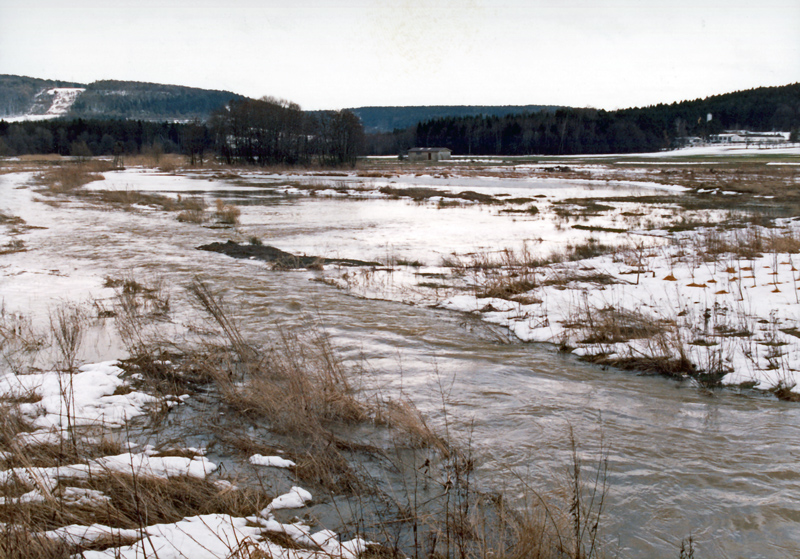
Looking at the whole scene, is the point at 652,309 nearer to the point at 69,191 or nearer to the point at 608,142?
the point at 69,191

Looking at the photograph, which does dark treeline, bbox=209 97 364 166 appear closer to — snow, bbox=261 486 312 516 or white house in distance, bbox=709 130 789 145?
snow, bbox=261 486 312 516

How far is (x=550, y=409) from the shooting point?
6168 mm

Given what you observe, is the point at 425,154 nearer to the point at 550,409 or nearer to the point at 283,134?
the point at 283,134

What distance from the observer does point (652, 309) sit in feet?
31.2

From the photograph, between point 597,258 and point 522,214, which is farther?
point 522,214

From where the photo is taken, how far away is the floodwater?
4258mm

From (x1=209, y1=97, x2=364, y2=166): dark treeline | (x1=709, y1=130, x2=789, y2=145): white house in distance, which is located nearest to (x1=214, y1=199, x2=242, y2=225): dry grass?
(x1=209, y1=97, x2=364, y2=166): dark treeline

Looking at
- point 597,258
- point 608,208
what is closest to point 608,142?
point 608,208

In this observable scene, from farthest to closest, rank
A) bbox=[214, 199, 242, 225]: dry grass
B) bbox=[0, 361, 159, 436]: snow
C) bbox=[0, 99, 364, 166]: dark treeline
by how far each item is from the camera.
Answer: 1. bbox=[0, 99, 364, 166]: dark treeline
2. bbox=[214, 199, 242, 225]: dry grass
3. bbox=[0, 361, 159, 436]: snow

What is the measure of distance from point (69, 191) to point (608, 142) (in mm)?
140858

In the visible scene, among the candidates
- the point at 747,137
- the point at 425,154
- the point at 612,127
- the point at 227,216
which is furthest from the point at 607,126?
the point at 227,216

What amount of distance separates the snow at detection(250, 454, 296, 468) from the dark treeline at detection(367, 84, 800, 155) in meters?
151

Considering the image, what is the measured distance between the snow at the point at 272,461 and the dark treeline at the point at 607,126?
15089cm

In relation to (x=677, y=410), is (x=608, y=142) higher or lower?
higher
